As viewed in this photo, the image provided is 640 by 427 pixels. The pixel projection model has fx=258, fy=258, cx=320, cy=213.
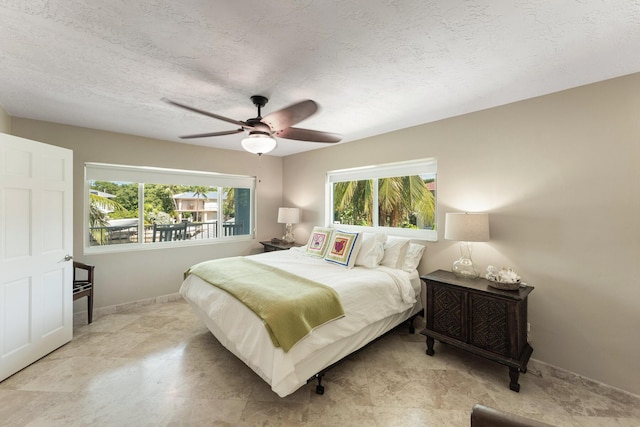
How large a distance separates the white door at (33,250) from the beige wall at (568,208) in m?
4.13

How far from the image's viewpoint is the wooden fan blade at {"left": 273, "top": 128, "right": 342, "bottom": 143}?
237 centimetres

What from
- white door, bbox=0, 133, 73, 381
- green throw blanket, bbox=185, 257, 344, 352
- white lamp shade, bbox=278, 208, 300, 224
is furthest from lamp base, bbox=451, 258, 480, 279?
white door, bbox=0, 133, 73, 381

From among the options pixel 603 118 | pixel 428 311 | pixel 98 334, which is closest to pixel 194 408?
pixel 98 334

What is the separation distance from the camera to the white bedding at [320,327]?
176cm

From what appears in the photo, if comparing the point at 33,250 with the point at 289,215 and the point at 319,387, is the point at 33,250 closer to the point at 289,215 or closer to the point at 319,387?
the point at 319,387

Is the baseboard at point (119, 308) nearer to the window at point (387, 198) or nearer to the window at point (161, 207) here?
the window at point (161, 207)

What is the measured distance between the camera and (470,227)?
2400mm

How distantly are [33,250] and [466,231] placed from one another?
13.2 ft

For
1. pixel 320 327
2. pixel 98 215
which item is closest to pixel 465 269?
pixel 320 327

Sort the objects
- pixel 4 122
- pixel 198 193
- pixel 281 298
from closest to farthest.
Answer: pixel 281 298 → pixel 4 122 → pixel 198 193

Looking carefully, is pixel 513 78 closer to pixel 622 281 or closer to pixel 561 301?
pixel 622 281

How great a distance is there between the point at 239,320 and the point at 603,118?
3.30 meters

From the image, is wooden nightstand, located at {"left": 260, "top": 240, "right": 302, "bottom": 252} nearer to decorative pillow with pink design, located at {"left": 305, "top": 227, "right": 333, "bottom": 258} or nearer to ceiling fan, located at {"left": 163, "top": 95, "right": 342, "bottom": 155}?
decorative pillow with pink design, located at {"left": 305, "top": 227, "right": 333, "bottom": 258}

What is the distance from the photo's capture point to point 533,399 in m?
1.97
